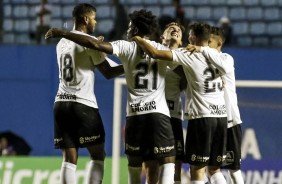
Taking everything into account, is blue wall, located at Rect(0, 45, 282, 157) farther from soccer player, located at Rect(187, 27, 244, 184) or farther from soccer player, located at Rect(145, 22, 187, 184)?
soccer player, located at Rect(145, 22, 187, 184)

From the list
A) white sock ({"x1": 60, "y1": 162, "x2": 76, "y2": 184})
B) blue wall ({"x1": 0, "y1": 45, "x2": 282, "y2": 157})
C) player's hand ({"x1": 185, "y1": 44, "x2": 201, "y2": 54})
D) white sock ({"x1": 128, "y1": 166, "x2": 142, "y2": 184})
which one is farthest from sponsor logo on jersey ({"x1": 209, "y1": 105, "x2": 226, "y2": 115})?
blue wall ({"x1": 0, "y1": 45, "x2": 282, "y2": 157})

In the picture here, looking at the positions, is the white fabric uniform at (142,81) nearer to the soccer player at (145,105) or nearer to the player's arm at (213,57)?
the soccer player at (145,105)

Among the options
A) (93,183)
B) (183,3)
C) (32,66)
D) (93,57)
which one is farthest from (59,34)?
(183,3)

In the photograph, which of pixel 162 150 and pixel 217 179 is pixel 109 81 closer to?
pixel 217 179

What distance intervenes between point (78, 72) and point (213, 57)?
3.73 ft

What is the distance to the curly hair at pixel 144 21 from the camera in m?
7.96

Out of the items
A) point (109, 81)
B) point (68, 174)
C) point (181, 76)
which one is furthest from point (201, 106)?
point (109, 81)

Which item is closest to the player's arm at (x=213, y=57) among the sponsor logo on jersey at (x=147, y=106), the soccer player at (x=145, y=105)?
the soccer player at (x=145, y=105)

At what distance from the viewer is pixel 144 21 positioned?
7.97 m

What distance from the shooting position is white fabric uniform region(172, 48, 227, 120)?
26.7 ft

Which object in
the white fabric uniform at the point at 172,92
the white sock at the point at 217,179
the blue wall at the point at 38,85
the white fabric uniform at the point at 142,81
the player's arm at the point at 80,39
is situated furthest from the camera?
the blue wall at the point at 38,85

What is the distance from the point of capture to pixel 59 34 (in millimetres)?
7695

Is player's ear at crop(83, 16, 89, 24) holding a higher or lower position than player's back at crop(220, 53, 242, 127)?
higher

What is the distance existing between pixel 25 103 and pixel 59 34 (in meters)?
6.27
